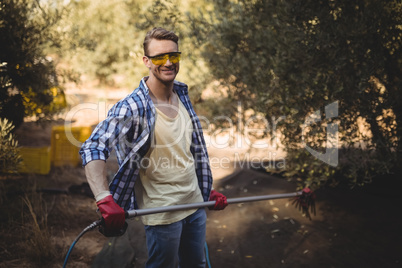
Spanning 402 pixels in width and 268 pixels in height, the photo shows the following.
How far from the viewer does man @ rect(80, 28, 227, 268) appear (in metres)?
2.38

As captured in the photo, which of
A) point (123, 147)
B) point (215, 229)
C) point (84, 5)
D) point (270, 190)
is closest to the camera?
point (123, 147)

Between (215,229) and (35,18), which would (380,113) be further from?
(35,18)

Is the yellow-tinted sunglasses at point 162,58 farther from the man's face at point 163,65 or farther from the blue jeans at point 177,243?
the blue jeans at point 177,243

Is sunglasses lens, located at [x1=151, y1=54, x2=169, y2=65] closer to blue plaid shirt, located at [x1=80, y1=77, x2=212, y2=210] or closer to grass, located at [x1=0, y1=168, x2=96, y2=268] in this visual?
blue plaid shirt, located at [x1=80, y1=77, x2=212, y2=210]

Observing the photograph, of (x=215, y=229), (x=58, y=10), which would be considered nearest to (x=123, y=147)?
(x=215, y=229)

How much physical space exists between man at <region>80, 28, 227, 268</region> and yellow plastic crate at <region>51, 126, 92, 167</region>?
542cm

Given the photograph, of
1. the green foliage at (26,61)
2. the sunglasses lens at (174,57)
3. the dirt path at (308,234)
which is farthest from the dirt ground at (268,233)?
the sunglasses lens at (174,57)

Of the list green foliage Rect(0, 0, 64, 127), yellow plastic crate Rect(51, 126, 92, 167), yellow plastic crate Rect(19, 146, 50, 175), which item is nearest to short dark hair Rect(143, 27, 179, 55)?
green foliage Rect(0, 0, 64, 127)

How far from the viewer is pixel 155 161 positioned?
265 cm

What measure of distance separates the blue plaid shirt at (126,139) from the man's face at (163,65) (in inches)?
5.6

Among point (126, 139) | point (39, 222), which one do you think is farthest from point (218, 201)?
point (39, 222)

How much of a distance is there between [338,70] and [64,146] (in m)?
5.84

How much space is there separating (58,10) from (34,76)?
4.05ft

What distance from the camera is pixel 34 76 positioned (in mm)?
5988
